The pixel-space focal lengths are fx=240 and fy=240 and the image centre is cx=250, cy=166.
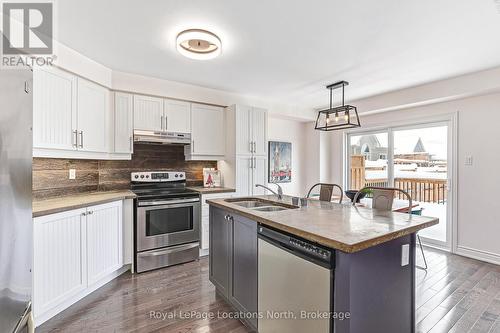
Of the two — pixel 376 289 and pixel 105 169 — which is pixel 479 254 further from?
pixel 105 169

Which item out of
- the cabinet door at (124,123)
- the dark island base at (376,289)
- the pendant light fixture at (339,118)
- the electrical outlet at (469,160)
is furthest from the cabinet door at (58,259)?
the electrical outlet at (469,160)

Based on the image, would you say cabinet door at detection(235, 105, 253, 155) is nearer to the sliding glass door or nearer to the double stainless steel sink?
the double stainless steel sink

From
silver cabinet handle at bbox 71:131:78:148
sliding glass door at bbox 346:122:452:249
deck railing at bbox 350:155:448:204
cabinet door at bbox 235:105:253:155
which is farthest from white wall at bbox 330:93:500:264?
silver cabinet handle at bbox 71:131:78:148

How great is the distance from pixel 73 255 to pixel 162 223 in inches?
40.8

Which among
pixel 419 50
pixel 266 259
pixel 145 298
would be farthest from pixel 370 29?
pixel 145 298

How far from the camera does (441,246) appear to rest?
3.75 m

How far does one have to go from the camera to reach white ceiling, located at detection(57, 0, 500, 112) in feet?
6.08

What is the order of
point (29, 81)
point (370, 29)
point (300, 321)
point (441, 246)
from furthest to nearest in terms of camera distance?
point (441, 246)
point (370, 29)
point (300, 321)
point (29, 81)

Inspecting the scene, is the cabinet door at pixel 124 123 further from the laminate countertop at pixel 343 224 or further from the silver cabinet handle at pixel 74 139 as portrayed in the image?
the laminate countertop at pixel 343 224

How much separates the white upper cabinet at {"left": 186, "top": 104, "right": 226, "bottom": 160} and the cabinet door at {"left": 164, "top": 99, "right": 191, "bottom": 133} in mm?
80

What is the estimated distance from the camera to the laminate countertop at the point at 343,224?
1247 millimetres

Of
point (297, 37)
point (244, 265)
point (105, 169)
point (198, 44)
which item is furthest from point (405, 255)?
point (105, 169)

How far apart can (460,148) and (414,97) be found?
0.99 meters

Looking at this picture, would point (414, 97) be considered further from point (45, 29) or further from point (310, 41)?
point (45, 29)
